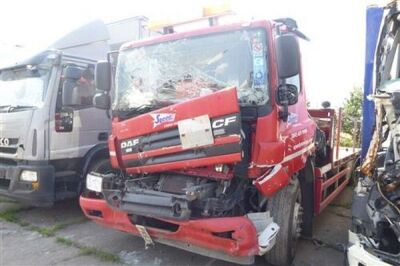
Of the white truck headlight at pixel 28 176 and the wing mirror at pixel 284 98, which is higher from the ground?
the wing mirror at pixel 284 98

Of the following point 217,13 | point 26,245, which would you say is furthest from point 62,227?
point 217,13

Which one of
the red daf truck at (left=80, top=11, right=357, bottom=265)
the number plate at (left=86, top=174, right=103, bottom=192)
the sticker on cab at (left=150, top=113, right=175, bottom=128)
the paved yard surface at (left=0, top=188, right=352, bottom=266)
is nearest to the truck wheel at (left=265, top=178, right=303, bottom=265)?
the red daf truck at (left=80, top=11, right=357, bottom=265)

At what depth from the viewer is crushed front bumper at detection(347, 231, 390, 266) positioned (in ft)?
8.41

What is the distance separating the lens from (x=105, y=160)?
564 cm

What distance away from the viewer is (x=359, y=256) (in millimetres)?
2666

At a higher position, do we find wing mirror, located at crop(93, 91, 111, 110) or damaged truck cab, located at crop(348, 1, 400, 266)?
wing mirror, located at crop(93, 91, 111, 110)

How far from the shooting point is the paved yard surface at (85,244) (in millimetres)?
4035

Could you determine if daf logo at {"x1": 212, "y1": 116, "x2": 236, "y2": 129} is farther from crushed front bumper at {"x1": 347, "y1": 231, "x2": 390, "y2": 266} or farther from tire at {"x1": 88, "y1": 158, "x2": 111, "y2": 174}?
tire at {"x1": 88, "y1": 158, "x2": 111, "y2": 174}

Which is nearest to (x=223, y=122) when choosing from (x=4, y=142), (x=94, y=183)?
(x=94, y=183)

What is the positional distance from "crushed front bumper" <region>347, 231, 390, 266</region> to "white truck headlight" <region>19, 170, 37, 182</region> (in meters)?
3.72

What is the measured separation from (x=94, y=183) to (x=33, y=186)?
4.82ft

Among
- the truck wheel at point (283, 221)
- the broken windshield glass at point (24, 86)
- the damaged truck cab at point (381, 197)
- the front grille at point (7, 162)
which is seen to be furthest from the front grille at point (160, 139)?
the front grille at point (7, 162)

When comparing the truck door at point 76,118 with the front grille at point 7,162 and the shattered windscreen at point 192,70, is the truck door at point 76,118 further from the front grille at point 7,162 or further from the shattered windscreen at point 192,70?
the shattered windscreen at point 192,70

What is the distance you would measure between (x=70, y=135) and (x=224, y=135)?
287 centimetres
